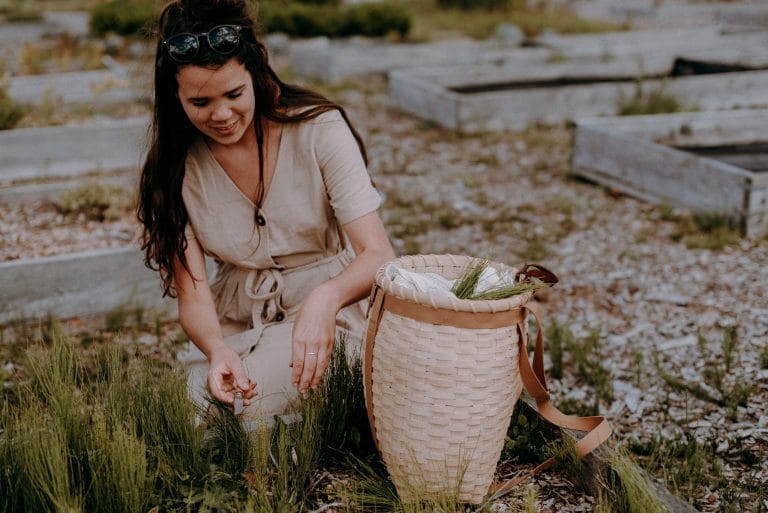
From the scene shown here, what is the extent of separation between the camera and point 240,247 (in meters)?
2.72

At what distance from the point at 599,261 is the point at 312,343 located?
9.11ft

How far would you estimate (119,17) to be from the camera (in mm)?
12367

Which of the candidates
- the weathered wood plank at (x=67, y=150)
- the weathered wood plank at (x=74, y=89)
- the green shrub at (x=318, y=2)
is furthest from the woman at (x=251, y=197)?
the green shrub at (x=318, y=2)

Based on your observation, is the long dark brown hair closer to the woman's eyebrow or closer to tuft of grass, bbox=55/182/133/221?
the woman's eyebrow

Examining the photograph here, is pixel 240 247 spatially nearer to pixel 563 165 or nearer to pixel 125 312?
pixel 125 312

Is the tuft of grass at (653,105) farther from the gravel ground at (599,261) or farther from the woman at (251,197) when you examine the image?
the woman at (251,197)

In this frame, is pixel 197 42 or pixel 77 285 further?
pixel 77 285

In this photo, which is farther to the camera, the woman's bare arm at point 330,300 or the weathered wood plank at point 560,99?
the weathered wood plank at point 560,99

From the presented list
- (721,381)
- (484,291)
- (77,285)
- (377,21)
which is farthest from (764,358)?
(377,21)

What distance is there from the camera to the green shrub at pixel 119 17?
12352 mm

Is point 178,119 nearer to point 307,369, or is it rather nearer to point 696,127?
point 307,369

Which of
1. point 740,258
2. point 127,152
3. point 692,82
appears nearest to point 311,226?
point 740,258

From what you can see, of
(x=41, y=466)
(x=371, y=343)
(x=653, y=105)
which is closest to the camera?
(x=41, y=466)

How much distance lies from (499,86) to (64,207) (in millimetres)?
5109
